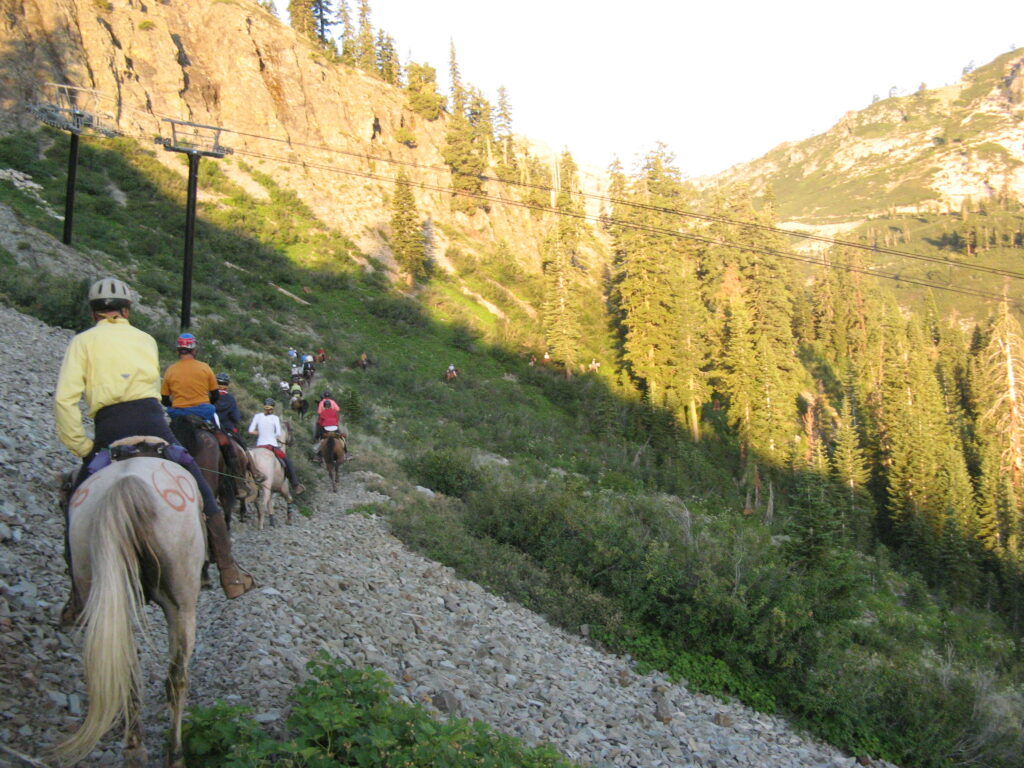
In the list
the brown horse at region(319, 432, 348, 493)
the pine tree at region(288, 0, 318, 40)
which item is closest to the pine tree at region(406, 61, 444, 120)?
the pine tree at region(288, 0, 318, 40)

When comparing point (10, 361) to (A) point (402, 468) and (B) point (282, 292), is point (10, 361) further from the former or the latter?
(B) point (282, 292)

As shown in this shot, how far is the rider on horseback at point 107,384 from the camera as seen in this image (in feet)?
14.4

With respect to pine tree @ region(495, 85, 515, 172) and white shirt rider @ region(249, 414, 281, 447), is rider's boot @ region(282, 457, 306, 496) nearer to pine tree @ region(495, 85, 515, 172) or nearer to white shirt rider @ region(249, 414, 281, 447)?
white shirt rider @ region(249, 414, 281, 447)

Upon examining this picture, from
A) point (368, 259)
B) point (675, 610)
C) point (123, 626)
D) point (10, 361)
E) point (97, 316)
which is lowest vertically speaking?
point (675, 610)

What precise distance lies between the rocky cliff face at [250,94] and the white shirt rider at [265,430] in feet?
110

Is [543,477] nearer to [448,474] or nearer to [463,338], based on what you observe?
[448,474]

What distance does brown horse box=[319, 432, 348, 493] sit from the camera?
16297 mm

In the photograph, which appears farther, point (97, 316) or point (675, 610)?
point (675, 610)

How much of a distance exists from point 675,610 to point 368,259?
45.8 metres

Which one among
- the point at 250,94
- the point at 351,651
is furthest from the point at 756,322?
the point at 351,651

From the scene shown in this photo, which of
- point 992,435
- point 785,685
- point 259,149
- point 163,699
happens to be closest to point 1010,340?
point 992,435

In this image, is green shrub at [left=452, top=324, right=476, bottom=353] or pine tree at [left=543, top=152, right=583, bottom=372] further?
pine tree at [left=543, top=152, right=583, bottom=372]

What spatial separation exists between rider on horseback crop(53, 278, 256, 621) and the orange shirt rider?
333cm

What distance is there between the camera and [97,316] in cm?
475
